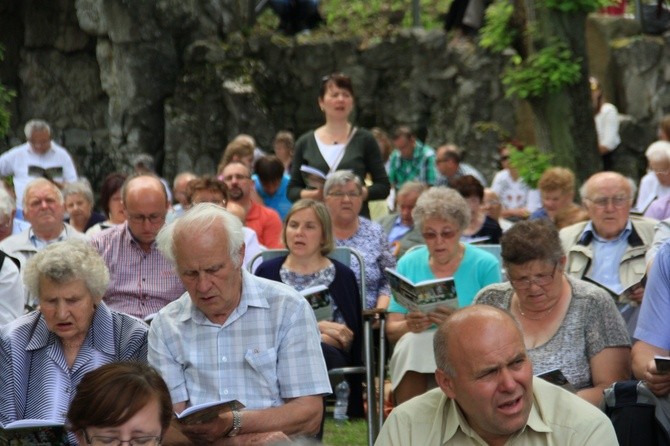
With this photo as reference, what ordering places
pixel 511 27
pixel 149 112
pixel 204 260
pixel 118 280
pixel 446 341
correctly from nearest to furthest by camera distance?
pixel 446 341 < pixel 204 260 < pixel 118 280 < pixel 511 27 < pixel 149 112

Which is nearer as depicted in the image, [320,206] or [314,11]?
[320,206]

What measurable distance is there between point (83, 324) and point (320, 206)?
265 cm

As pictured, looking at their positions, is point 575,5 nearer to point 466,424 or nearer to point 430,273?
point 430,273

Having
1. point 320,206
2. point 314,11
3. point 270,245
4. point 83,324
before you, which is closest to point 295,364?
point 83,324

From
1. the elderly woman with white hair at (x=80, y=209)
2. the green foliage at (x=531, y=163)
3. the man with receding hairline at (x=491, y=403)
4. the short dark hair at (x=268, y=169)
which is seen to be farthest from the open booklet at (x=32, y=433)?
the green foliage at (x=531, y=163)

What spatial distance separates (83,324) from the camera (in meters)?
5.49

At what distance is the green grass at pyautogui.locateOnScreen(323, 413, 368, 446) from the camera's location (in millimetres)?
7719

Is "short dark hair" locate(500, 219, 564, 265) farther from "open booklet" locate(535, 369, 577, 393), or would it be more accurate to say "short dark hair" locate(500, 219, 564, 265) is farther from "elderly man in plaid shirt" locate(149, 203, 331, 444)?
"elderly man in plaid shirt" locate(149, 203, 331, 444)

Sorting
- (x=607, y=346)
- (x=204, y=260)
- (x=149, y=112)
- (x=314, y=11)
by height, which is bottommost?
(x=607, y=346)

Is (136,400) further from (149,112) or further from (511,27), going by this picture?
(149,112)

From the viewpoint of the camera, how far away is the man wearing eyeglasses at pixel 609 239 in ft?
26.1

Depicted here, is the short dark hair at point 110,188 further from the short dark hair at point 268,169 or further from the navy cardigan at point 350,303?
the navy cardigan at point 350,303

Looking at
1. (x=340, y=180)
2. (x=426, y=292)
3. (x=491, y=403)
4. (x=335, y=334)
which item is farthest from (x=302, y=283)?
(x=491, y=403)

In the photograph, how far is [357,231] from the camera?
8.94m
